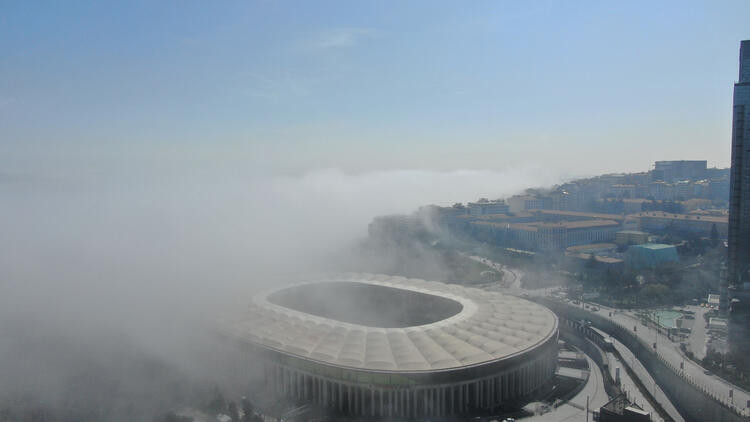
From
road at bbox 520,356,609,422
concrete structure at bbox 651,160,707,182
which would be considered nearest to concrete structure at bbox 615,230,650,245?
road at bbox 520,356,609,422

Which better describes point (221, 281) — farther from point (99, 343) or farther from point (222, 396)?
point (222, 396)

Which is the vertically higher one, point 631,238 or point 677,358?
point 631,238

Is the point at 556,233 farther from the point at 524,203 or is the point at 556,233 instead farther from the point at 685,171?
the point at 685,171

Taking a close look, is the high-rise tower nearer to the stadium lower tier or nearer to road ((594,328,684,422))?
road ((594,328,684,422))

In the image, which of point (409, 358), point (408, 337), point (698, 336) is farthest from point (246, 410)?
point (698, 336)

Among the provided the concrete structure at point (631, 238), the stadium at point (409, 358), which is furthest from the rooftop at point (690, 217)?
the stadium at point (409, 358)

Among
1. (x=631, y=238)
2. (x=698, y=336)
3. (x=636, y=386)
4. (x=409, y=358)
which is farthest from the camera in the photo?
(x=631, y=238)

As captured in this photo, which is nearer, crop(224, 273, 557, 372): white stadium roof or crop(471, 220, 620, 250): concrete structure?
crop(224, 273, 557, 372): white stadium roof

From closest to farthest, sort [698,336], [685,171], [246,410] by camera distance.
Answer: [246,410] → [698,336] → [685,171]
